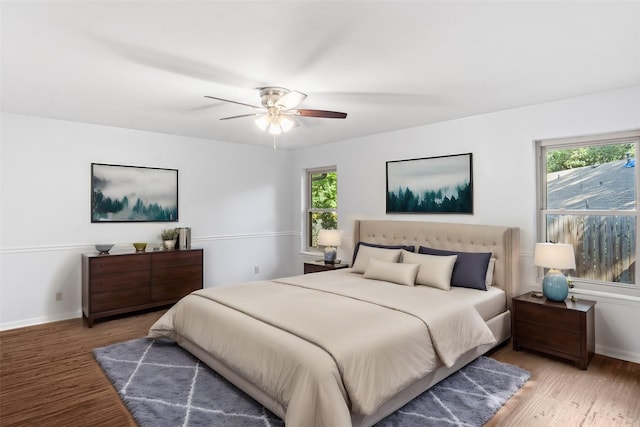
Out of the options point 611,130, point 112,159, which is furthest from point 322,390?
point 112,159

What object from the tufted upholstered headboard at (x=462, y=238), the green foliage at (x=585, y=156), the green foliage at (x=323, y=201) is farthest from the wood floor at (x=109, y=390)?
the green foliage at (x=323, y=201)

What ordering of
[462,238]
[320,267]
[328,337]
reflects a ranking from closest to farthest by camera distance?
[328,337]
[462,238]
[320,267]

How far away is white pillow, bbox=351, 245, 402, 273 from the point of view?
421cm

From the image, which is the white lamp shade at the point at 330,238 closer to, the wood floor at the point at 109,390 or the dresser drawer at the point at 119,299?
the dresser drawer at the point at 119,299

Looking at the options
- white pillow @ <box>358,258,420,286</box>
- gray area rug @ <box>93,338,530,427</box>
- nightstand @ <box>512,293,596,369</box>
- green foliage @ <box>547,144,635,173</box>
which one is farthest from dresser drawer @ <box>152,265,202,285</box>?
green foliage @ <box>547,144,635,173</box>

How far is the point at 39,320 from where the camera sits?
428 cm

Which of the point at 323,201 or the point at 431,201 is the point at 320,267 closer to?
the point at 323,201

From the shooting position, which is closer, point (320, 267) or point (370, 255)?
point (370, 255)

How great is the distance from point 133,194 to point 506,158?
460cm

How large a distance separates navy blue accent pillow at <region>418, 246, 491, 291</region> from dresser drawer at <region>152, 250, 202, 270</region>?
10.8ft

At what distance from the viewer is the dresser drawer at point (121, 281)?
13.9ft

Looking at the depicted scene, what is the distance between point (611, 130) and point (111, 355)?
194 inches

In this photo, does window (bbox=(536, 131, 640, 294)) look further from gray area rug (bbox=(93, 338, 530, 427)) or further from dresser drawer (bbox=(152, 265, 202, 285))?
dresser drawer (bbox=(152, 265, 202, 285))

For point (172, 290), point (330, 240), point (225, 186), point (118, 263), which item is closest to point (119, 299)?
point (118, 263)
